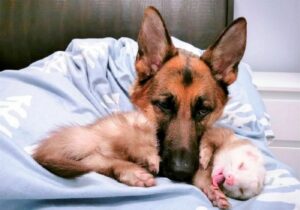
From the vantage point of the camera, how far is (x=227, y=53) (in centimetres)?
136

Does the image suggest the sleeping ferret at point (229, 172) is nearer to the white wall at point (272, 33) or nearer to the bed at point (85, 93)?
the bed at point (85, 93)

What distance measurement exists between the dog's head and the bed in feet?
0.38

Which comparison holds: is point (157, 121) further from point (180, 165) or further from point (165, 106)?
point (180, 165)

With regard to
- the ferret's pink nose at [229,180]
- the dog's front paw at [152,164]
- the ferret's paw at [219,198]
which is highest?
the dog's front paw at [152,164]

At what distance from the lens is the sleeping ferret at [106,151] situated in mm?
962

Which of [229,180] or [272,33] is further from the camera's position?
[272,33]

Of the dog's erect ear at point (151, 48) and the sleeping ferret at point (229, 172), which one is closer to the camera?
the sleeping ferret at point (229, 172)

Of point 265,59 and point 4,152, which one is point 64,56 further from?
point 265,59

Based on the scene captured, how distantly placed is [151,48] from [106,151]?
17.3 inches

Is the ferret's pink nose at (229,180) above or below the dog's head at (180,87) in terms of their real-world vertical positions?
below

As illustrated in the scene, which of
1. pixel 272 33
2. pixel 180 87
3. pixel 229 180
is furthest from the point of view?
pixel 272 33

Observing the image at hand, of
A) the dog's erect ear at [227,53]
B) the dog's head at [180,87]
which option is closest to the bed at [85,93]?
the dog's head at [180,87]

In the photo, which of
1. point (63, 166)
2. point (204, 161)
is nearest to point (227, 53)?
point (204, 161)

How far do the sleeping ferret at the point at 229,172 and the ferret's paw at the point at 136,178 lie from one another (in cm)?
16
